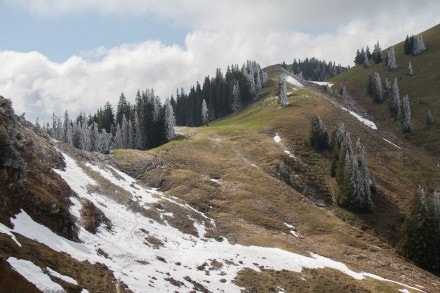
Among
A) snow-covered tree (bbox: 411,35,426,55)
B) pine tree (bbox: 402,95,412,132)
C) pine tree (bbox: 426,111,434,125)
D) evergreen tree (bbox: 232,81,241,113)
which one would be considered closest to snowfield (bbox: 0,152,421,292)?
pine tree (bbox: 402,95,412,132)

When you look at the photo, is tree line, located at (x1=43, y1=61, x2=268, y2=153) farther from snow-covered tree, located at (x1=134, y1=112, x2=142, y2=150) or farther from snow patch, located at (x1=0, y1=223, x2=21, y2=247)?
snow patch, located at (x1=0, y1=223, x2=21, y2=247)

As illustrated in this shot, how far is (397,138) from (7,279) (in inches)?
5398

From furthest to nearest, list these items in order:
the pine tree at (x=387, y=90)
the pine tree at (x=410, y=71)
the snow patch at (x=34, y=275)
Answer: the pine tree at (x=410, y=71) < the pine tree at (x=387, y=90) < the snow patch at (x=34, y=275)

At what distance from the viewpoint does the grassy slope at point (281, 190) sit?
2190 inches

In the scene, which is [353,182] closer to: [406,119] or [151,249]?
[151,249]

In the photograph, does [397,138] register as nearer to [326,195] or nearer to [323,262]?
[326,195]

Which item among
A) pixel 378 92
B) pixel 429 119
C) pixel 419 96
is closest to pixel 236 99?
pixel 378 92

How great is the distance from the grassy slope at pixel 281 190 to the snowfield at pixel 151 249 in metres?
2.84

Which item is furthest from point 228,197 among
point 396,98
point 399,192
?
point 396,98

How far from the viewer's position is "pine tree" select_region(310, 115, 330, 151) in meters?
101

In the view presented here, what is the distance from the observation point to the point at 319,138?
101 m

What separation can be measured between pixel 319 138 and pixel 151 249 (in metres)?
68.8

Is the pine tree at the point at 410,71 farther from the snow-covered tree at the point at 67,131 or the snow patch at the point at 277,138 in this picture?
the snow-covered tree at the point at 67,131

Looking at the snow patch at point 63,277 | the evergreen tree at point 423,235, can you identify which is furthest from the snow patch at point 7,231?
the evergreen tree at point 423,235
